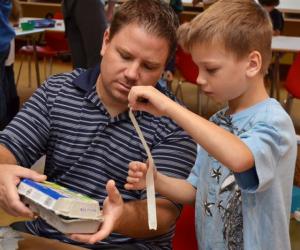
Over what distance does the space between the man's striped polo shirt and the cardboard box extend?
382mm

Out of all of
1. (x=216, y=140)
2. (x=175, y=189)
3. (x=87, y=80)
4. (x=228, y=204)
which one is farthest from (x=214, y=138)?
(x=87, y=80)

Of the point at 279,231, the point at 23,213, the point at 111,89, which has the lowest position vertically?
the point at 279,231

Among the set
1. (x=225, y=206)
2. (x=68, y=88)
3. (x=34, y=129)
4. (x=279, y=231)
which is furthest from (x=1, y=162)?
(x=279, y=231)

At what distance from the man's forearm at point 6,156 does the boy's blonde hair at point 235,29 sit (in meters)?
0.60

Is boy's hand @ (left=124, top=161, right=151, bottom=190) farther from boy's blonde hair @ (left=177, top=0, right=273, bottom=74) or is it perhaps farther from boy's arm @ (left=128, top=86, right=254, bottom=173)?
boy's blonde hair @ (left=177, top=0, right=273, bottom=74)

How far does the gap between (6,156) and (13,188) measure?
1.17 feet

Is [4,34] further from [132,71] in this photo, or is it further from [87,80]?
[132,71]

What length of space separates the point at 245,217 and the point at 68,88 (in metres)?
0.67

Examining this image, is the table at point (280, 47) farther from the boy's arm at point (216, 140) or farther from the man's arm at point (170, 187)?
the boy's arm at point (216, 140)

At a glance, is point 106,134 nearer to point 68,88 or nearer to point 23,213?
point 68,88

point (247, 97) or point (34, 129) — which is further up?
point (247, 97)

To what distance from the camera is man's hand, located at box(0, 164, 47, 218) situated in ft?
3.63

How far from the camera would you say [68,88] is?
154cm

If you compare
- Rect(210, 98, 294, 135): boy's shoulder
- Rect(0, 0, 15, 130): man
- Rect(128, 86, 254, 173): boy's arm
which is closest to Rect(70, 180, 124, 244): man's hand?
Rect(128, 86, 254, 173): boy's arm
